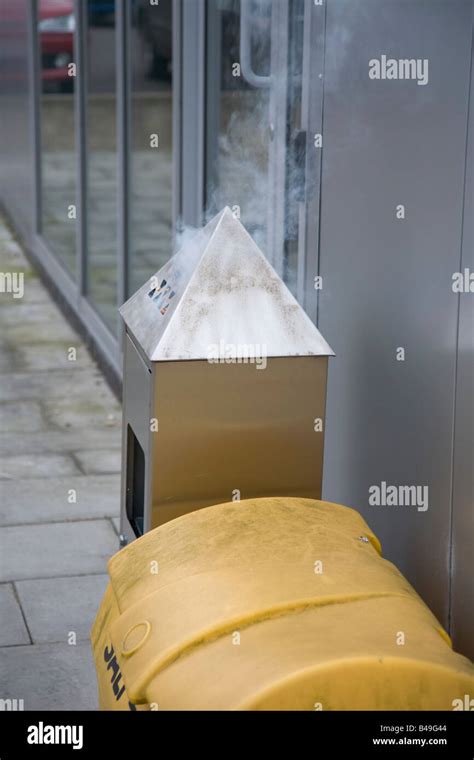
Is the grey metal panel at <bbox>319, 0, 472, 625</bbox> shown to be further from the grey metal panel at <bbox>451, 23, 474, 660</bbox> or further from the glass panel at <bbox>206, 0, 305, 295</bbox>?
the glass panel at <bbox>206, 0, 305, 295</bbox>

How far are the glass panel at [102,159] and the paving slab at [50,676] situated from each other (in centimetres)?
349

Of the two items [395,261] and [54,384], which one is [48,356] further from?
[395,261]

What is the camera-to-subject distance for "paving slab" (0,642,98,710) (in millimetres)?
3812

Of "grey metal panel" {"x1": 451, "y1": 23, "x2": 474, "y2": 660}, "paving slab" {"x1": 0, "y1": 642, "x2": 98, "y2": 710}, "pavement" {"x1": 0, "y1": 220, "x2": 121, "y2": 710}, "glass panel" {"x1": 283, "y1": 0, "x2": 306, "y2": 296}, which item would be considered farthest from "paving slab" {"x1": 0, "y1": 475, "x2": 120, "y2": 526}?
"grey metal panel" {"x1": 451, "y1": 23, "x2": 474, "y2": 660}

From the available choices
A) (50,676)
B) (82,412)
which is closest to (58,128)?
(82,412)

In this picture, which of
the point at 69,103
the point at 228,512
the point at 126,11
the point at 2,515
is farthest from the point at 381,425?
the point at 69,103

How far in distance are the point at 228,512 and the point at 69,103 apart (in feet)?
20.3

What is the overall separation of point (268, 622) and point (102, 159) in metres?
5.61

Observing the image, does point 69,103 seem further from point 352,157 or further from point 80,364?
point 352,157

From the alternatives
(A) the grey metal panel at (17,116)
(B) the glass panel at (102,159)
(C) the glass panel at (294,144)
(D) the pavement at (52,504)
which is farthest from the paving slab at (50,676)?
(A) the grey metal panel at (17,116)

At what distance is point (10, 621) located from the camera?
14.3 feet

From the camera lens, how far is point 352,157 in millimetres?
3811

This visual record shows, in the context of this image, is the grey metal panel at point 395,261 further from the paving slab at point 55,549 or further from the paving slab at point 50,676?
the paving slab at point 55,549

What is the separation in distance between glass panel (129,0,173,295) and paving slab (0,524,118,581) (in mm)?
1925
